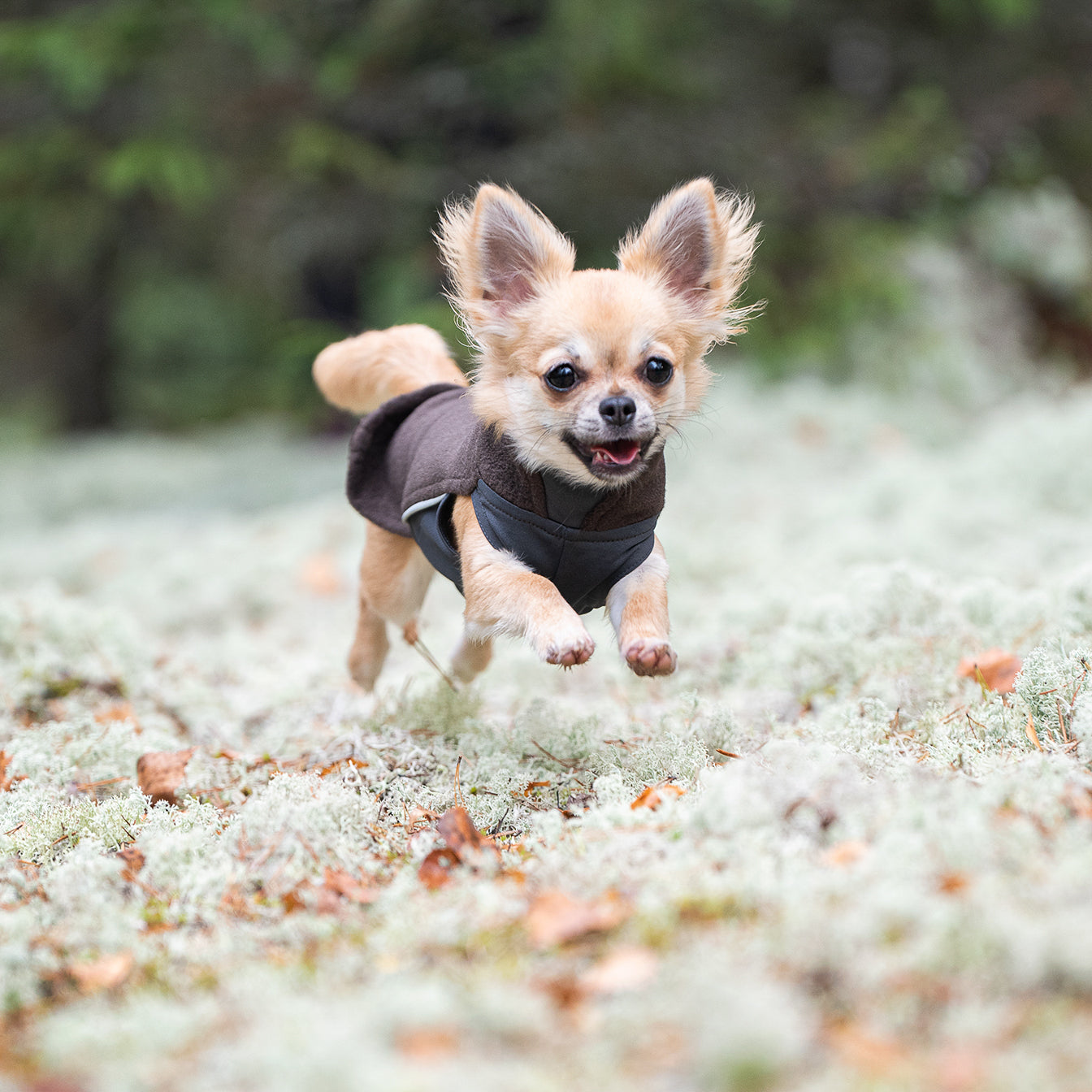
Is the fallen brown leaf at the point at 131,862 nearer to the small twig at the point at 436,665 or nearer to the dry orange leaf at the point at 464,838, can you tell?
the dry orange leaf at the point at 464,838

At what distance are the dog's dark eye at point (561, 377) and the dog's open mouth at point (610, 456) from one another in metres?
0.16

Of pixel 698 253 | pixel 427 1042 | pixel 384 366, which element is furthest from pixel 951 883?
pixel 384 366

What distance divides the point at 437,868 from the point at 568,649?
2.07 feet

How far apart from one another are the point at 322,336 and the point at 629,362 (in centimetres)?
576

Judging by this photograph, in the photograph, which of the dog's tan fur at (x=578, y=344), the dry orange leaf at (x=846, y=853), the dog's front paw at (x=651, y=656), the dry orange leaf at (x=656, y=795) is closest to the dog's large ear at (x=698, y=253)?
the dog's tan fur at (x=578, y=344)

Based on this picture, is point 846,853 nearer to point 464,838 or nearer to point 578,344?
point 464,838

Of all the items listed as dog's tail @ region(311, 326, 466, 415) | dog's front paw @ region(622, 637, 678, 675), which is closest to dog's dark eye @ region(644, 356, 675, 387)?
dog's front paw @ region(622, 637, 678, 675)

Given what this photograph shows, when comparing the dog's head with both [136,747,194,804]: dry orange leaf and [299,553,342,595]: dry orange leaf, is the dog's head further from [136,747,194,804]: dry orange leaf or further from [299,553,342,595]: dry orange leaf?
[299,553,342,595]: dry orange leaf

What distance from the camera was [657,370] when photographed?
301 centimetres

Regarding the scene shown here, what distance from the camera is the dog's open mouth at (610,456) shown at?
2.87 metres

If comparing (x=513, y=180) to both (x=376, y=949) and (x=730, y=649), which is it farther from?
(x=376, y=949)

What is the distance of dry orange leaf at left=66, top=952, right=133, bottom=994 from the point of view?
79.0 inches

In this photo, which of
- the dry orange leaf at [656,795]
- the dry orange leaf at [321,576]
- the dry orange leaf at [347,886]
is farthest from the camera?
the dry orange leaf at [321,576]

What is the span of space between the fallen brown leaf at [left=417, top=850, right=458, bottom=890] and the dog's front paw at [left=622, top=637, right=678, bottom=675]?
67 cm
